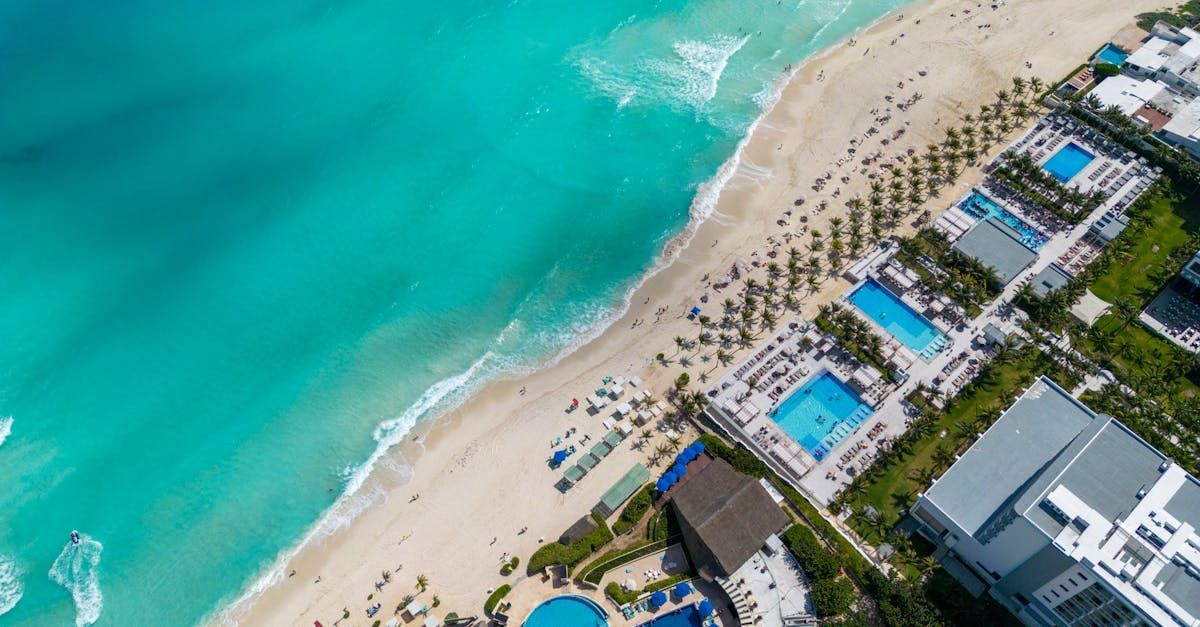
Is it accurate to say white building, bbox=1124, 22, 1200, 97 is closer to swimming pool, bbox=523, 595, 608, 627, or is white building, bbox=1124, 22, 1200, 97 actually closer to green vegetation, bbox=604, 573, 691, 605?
green vegetation, bbox=604, 573, 691, 605

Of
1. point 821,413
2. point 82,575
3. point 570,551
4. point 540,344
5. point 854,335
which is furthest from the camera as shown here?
point 540,344

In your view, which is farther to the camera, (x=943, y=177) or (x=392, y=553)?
(x=943, y=177)

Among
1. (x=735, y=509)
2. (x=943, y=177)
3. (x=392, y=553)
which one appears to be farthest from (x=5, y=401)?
(x=943, y=177)

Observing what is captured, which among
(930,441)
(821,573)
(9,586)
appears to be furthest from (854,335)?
(9,586)

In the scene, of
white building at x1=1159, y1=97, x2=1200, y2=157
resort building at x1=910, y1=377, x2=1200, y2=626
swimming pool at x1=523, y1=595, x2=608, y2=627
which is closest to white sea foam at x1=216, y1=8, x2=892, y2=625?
swimming pool at x1=523, y1=595, x2=608, y2=627

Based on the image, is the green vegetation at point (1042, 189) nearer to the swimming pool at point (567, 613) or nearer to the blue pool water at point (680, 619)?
the blue pool water at point (680, 619)

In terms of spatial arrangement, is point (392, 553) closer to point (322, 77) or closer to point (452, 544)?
point (452, 544)

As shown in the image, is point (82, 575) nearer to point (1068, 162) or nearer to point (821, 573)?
point (821, 573)

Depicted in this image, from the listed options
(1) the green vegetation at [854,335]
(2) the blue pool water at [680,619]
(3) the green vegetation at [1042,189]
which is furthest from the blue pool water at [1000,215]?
(2) the blue pool water at [680,619]
